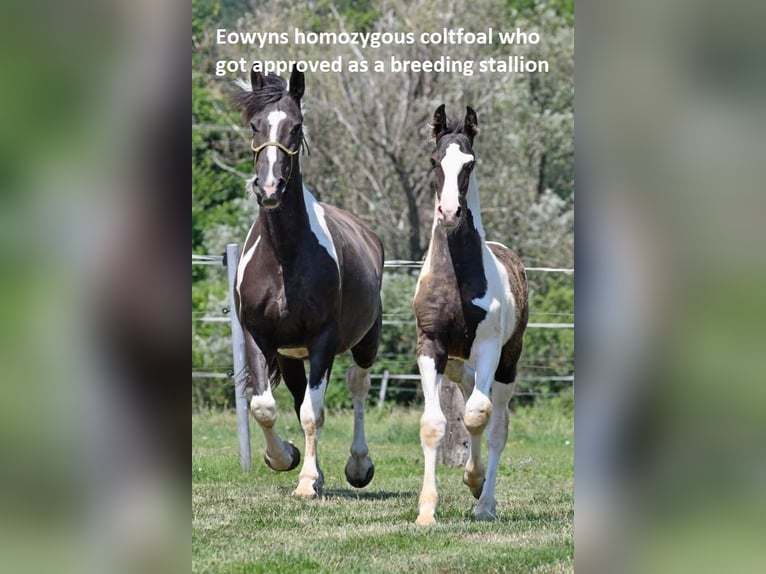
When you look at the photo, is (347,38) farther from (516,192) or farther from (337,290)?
(516,192)

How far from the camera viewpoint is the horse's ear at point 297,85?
7.16 meters

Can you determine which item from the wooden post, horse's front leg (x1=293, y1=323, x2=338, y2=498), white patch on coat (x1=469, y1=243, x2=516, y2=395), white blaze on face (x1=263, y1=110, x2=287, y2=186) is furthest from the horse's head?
the wooden post

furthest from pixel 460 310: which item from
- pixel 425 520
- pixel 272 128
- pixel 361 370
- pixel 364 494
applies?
pixel 361 370

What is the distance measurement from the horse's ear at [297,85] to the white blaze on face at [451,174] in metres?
1.13

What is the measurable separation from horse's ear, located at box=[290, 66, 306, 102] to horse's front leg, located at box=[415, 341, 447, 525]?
1839 millimetres

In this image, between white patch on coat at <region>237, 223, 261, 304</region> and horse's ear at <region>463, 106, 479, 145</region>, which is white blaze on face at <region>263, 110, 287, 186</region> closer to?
white patch on coat at <region>237, 223, 261, 304</region>

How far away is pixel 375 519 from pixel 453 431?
171 inches

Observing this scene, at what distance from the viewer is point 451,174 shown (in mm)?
6621

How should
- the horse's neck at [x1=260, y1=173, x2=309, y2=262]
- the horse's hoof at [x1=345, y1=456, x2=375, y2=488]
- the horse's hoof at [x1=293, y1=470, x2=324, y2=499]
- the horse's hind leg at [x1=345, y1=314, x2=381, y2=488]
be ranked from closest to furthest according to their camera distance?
1. the horse's neck at [x1=260, y1=173, x2=309, y2=262]
2. the horse's hoof at [x1=293, y1=470, x2=324, y2=499]
3. the horse's hoof at [x1=345, y1=456, x2=375, y2=488]
4. the horse's hind leg at [x1=345, y1=314, x2=381, y2=488]

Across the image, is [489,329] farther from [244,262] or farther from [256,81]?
[256,81]

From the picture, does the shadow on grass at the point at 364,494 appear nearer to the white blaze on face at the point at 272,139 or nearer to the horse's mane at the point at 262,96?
the white blaze on face at the point at 272,139

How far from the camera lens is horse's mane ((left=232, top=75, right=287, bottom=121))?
Answer: 7301 millimetres
